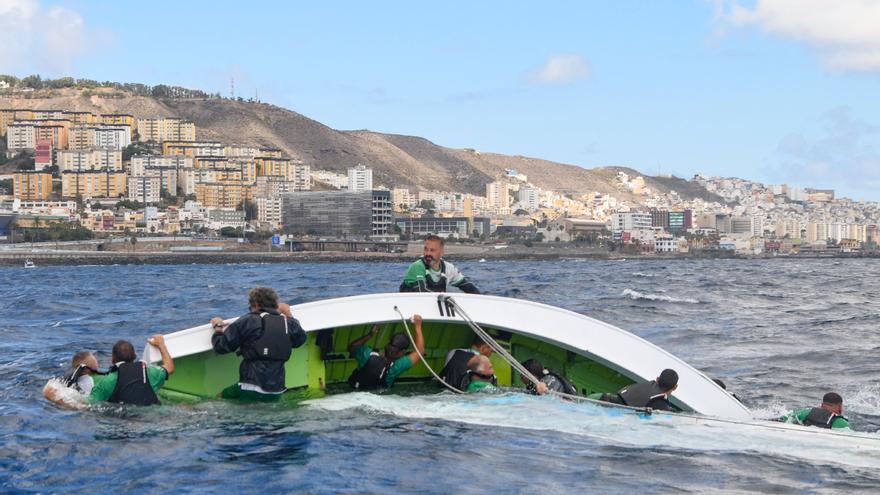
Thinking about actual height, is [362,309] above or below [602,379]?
above

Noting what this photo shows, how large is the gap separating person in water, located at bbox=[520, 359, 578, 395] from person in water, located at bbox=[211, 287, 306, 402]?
2.30 meters

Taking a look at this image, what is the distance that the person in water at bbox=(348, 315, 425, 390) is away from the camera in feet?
36.0

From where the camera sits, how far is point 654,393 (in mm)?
10211

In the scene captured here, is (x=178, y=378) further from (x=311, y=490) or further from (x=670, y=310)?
(x=670, y=310)

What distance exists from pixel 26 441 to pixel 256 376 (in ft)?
6.19

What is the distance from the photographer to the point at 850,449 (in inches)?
360

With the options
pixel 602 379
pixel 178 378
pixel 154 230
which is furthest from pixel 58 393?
pixel 154 230

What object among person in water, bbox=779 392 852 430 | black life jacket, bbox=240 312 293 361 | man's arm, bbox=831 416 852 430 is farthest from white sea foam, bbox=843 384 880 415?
black life jacket, bbox=240 312 293 361

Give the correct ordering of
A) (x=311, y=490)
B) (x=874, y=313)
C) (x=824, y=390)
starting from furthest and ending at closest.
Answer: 1. (x=874, y=313)
2. (x=824, y=390)
3. (x=311, y=490)

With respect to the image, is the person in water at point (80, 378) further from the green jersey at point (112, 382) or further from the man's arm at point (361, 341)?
the man's arm at point (361, 341)

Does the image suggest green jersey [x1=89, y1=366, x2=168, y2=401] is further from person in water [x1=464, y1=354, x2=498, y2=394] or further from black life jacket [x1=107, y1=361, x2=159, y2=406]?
person in water [x1=464, y1=354, x2=498, y2=394]

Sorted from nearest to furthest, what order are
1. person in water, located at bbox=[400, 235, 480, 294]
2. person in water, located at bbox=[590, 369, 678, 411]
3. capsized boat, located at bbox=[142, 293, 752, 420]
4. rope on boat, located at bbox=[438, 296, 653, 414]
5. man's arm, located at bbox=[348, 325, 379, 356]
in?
person in water, located at bbox=[590, 369, 678, 411]
capsized boat, located at bbox=[142, 293, 752, 420]
rope on boat, located at bbox=[438, 296, 653, 414]
person in water, located at bbox=[400, 235, 480, 294]
man's arm, located at bbox=[348, 325, 379, 356]

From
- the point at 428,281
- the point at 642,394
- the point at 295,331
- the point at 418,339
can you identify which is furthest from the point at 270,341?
the point at 642,394

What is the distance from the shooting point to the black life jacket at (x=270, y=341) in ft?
32.4
